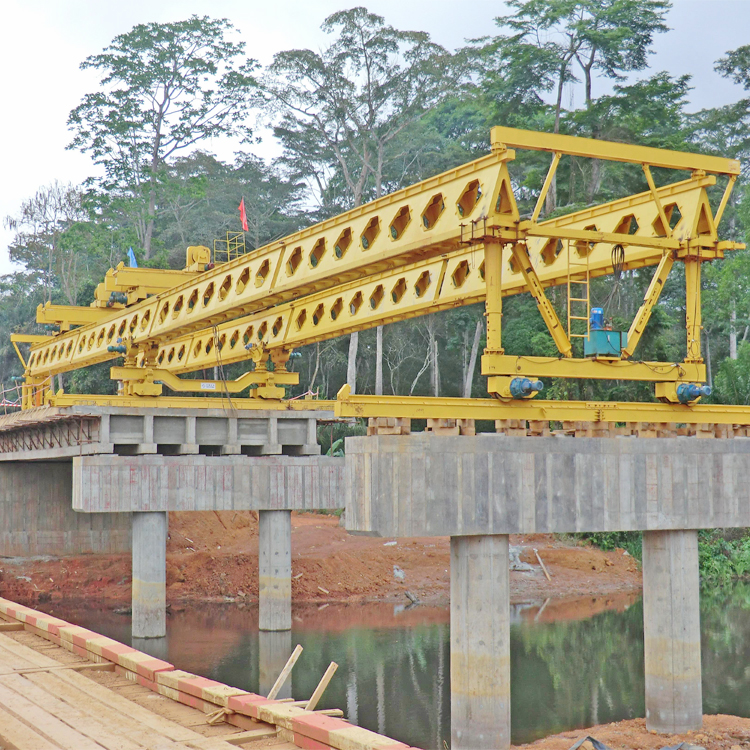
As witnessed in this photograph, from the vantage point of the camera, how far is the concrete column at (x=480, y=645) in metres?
14.5

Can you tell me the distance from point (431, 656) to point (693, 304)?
1275 cm

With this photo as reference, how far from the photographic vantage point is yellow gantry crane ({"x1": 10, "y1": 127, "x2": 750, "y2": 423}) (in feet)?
49.8

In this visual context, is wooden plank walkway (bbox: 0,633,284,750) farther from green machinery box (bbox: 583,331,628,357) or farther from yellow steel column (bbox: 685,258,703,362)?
yellow steel column (bbox: 685,258,703,362)

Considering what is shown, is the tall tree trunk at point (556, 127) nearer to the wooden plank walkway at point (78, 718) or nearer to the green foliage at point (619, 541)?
the green foliage at point (619, 541)

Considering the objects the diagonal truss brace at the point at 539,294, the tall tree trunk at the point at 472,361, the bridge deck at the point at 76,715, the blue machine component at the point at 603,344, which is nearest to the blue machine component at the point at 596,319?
the blue machine component at the point at 603,344


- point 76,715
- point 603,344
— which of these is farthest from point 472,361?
point 76,715

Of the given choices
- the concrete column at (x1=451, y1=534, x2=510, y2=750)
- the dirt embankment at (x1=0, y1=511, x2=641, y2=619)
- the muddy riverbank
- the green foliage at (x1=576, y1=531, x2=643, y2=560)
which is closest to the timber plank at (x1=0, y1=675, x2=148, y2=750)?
the concrete column at (x1=451, y1=534, x2=510, y2=750)

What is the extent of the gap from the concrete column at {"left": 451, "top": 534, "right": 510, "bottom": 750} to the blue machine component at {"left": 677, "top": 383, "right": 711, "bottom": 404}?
4.42 m

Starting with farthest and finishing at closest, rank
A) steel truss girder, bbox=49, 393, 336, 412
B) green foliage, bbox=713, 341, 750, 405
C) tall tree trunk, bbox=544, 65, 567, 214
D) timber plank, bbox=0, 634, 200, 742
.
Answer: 1. tall tree trunk, bbox=544, 65, 567, 214
2. green foliage, bbox=713, 341, 750, 405
3. steel truss girder, bbox=49, 393, 336, 412
4. timber plank, bbox=0, 634, 200, 742

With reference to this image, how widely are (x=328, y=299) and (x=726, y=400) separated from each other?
72.6ft

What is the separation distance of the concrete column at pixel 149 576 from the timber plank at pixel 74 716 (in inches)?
561

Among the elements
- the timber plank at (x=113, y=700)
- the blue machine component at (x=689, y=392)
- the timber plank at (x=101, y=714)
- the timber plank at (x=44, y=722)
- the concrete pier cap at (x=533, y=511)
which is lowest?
the timber plank at (x=113, y=700)

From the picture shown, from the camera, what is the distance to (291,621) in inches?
1206

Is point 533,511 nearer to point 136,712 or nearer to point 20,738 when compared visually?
point 136,712
